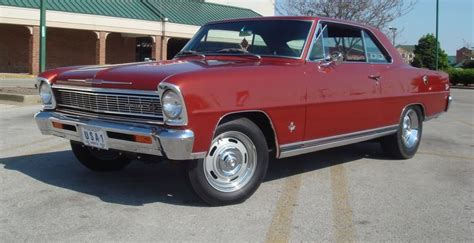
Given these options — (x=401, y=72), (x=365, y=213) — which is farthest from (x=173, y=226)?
(x=401, y=72)

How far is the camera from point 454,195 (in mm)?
5746

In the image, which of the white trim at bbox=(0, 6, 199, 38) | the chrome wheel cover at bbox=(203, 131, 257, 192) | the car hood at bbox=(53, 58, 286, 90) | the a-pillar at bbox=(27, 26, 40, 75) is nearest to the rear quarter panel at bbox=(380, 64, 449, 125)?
the car hood at bbox=(53, 58, 286, 90)

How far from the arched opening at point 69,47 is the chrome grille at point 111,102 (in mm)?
28117

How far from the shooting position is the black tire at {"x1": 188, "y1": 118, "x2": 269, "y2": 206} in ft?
15.7

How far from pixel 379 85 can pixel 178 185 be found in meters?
2.64

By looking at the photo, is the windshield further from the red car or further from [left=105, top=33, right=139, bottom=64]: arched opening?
[left=105, top=33, right=139, bottom=64]: arched opening

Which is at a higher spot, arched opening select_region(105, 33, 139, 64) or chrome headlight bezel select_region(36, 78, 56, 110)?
arched opening select_region(105, 33, 139, 64)

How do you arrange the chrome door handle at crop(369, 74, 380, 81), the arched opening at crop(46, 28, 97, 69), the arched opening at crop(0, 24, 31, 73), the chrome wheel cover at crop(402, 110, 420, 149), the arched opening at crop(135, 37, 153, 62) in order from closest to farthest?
the chrome door handle at crop(369, 74, 380, 81) < the chrome wheel cover at crop(402, 110, 420, 149) < the arched opening at crop(0, 24, 31, 73) < the arched opening at crop(46, 28, 97, 69) < the arched opening at crop(135, 37, 153, 62)

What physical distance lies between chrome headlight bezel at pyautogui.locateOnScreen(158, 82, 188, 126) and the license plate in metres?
0.68

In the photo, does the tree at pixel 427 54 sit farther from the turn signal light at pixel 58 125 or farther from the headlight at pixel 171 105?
the headlight at pixel 171 105

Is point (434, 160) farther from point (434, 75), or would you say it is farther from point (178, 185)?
point (178, 185)

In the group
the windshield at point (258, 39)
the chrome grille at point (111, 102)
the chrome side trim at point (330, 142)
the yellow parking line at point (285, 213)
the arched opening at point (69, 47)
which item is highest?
the arched opening at point (69, 47)

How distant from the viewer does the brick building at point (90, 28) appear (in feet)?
94.9

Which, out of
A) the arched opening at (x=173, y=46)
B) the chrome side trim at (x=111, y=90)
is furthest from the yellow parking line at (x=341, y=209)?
the arched opening at (x=173, y=46)
